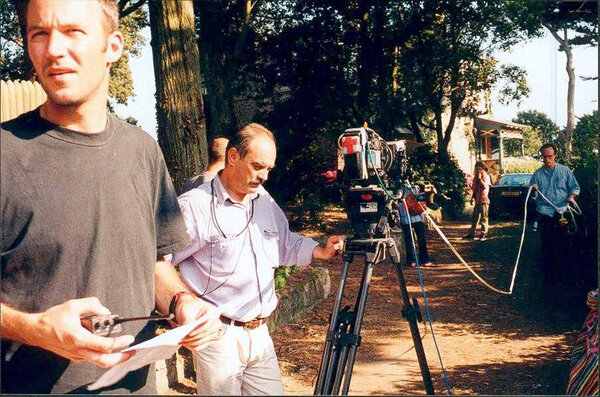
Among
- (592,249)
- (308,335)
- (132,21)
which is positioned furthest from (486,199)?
(132,21)

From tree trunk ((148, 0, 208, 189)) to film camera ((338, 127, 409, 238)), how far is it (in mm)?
2605

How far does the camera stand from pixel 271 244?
3.14 meters

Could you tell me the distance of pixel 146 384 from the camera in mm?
1762

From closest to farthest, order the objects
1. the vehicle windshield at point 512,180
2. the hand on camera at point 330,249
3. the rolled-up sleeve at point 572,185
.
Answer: the hand on camera at point 330,249 < the rolled-up sleeve at point 572,185 < the vehicle windshield at point 512,180

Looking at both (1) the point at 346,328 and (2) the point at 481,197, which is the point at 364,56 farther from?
(1) the point at 346,328

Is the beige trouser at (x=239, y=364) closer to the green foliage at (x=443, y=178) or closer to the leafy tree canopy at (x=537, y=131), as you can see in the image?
the leafy tree canopy at (x=537, y=131)

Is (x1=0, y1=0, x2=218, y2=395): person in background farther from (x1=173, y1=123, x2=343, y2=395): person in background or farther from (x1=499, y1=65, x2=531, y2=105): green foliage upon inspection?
(x1=499, y1=65, x2=531, y2=105): green foliage

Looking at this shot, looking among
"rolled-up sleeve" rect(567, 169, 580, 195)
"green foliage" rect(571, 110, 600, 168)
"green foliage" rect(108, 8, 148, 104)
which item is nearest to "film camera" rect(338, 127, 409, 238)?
"rolled-up sleeve" rect(567, 169, 580, 195)

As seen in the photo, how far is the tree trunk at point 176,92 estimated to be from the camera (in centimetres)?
564

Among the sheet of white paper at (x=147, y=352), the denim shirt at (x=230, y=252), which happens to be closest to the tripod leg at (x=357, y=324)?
the denim shirt at (x=230, y=252)

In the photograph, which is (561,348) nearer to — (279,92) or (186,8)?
(186,8)

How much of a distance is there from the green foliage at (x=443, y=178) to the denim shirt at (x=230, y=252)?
46.8 feet

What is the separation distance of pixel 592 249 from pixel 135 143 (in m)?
5.50

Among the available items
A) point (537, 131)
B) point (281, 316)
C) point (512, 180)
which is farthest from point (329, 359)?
point (512, 180)
